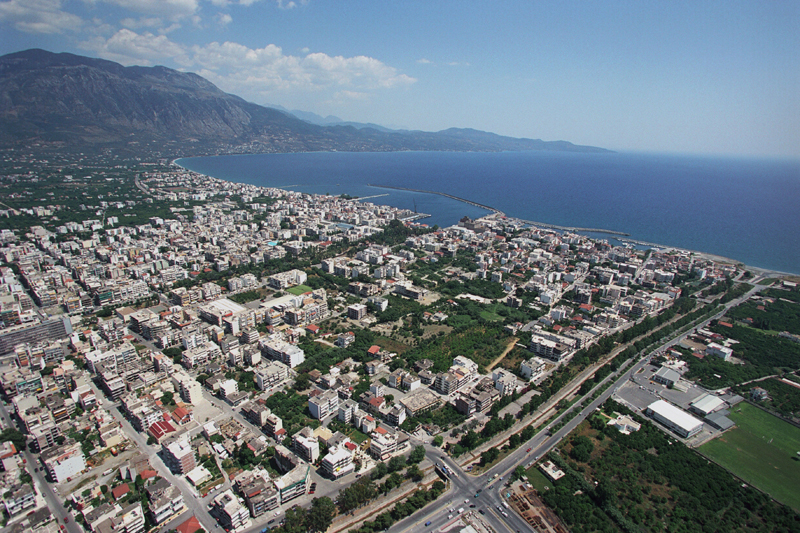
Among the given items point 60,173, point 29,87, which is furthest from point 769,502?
point 29,87

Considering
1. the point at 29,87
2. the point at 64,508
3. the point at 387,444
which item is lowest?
the point at 64,508

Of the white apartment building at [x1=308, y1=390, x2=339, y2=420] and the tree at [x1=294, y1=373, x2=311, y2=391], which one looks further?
the tree at [x1=294, y1=373, x2=311, y2=391]

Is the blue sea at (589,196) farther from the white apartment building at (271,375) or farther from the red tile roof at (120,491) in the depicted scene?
the red tile roof at (120,491)

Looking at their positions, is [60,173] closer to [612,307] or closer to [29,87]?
[29,87]

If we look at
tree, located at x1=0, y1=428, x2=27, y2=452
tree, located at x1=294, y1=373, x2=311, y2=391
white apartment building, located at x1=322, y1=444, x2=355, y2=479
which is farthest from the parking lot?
tree, located at x1=0, y1=428, x2=27, y2=452

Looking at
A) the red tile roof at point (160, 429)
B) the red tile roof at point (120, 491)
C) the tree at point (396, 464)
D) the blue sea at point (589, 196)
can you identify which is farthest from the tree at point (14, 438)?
the blue sea at point (589, 196)

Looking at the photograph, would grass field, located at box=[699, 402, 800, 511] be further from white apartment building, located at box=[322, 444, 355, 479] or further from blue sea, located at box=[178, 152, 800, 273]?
blue sea, located at box=[178, 152, 800, 273]
